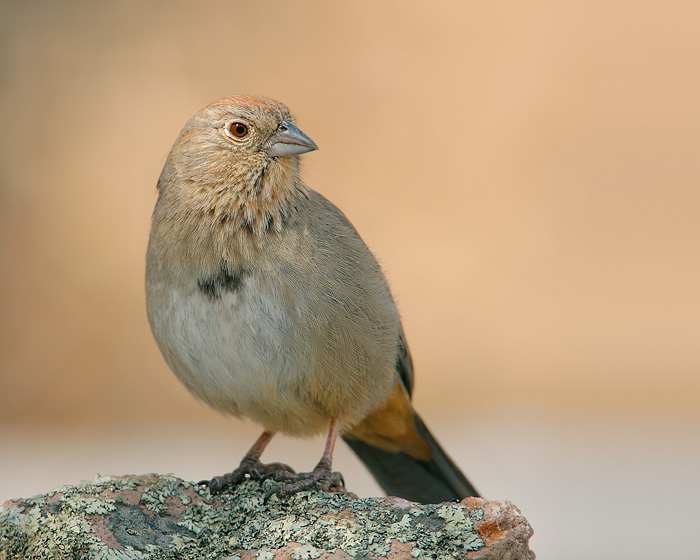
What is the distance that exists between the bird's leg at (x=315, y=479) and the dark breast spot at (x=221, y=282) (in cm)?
85

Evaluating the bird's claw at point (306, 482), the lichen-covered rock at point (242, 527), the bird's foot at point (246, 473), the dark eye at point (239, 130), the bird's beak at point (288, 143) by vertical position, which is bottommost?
the lichen-covered rock at point (242, 527)

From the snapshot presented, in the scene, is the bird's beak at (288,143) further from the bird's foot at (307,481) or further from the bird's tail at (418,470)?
the bird's tail at (418,470)

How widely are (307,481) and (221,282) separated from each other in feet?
3.08

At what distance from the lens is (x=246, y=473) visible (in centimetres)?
410

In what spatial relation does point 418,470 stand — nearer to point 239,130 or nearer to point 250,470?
point 250,470

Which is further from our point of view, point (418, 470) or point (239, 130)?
point (418, 470)

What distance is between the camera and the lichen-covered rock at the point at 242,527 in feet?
9.90

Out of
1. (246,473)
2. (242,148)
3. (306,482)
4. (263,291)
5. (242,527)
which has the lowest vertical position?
(242,527)

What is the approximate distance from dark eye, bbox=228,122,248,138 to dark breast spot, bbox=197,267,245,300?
66 cm

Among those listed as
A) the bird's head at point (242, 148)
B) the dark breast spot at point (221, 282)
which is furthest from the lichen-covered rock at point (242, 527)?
the bird's head at point (242, 148)

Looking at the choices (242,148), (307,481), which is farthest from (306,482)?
(242,148)

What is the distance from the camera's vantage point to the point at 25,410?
297 inches

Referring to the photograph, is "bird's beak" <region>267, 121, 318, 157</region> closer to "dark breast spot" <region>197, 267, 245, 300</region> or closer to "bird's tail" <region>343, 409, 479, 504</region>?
"dark breast spot" <region>197, 267, 245, 300</region>

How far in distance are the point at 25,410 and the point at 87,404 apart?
0.52 meters
